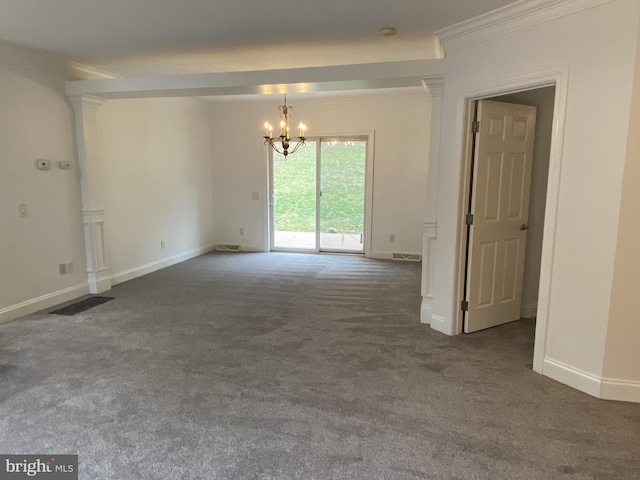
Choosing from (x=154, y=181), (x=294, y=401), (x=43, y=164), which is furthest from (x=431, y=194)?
(x=154, y=181)

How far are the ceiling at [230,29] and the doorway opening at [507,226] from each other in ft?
2.94

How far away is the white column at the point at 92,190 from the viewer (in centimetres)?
454

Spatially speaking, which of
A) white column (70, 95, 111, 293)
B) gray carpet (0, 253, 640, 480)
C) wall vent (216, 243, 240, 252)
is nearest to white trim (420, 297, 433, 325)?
gray carpet (0, 253, 640, 480)

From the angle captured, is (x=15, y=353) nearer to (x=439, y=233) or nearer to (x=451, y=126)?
(x=439, y=233)

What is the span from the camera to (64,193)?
446 cm

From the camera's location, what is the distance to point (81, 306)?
170 inches

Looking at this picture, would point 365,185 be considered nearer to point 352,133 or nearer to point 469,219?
point 352,133

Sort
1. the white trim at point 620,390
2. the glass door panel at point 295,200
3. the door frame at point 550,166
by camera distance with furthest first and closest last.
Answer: the glass door panel at point 295,200
the door frame at point 550,166
the white trim at point 620,390

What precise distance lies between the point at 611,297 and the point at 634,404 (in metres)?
0.67

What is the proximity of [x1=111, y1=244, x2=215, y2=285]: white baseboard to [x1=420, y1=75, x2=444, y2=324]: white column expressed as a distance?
383cm

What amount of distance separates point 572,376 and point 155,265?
5280 millimetres

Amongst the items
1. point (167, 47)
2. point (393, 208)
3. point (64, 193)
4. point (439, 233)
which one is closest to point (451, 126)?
point (439, 233)

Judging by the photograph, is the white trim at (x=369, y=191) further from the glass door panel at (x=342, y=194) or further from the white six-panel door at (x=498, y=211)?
the white six-panel door at (x=498, y=211)

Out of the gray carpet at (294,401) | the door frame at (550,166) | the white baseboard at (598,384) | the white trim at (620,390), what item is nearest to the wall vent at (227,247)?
the gray carpet at (294,401)
